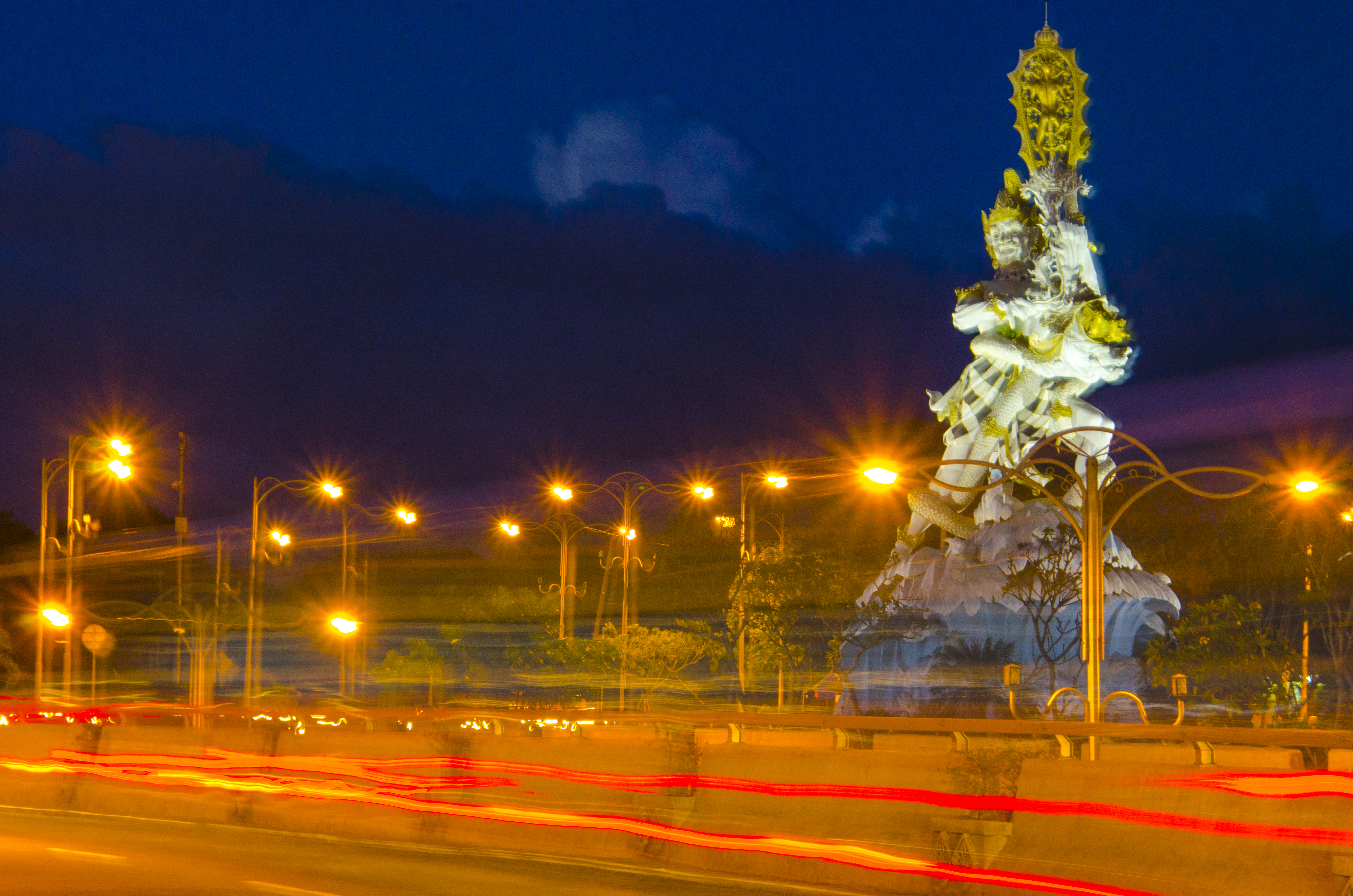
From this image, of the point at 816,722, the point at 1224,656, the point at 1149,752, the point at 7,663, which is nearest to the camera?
the point at 1149,752

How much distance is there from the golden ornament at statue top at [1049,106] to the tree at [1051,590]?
1123 cm

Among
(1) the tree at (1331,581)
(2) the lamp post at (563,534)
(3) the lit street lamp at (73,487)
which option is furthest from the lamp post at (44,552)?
(1) the tree at (1331,581)

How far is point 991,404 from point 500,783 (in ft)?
102

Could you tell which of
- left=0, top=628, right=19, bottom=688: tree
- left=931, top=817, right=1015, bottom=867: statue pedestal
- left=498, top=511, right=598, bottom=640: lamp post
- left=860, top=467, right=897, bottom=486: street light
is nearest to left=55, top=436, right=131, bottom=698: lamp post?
left=498, top=511, right=598, bottom=640: lamp post

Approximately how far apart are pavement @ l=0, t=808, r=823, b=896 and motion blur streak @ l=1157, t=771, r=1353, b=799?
336 centimetres

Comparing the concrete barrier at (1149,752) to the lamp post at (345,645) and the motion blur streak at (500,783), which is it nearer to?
the motion blur streak at (500,783)

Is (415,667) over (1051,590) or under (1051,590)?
under

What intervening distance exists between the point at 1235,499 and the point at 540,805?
4597 centimetres

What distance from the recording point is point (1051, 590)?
137 feet

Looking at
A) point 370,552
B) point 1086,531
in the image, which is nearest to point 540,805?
point 1086,531

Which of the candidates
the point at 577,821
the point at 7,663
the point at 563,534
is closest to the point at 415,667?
the point at 7,663

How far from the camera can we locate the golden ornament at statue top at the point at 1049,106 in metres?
45.7

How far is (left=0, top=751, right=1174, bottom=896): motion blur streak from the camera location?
1140cm

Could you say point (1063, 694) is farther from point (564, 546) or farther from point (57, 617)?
point (57, 617)
